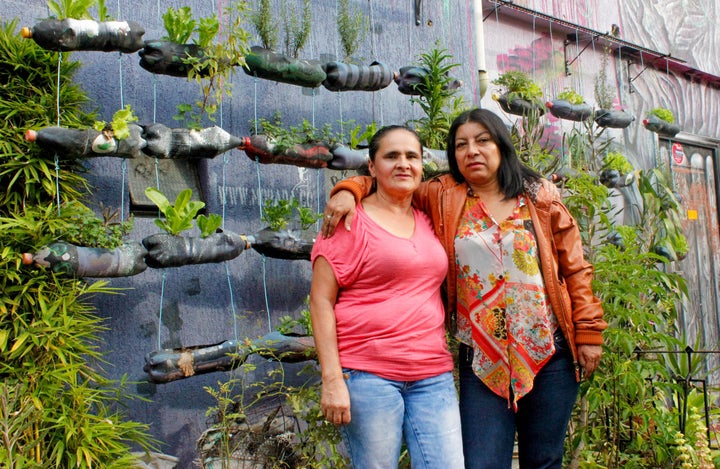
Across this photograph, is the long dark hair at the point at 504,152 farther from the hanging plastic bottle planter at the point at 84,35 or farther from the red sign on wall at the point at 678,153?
the red sign on wall at the point at 678,153

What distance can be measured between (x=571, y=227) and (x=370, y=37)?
3193mm

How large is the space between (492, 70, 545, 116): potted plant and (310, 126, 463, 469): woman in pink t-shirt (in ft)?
9.89

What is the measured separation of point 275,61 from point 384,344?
2457 mm

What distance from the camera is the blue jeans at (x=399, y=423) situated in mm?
2291

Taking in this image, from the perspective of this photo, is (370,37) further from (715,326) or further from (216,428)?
(715,326)

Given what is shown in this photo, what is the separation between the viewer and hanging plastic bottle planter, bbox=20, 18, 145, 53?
324 cm

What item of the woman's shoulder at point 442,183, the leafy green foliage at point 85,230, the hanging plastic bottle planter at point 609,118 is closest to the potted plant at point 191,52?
the leafy green foliage at point 85,230

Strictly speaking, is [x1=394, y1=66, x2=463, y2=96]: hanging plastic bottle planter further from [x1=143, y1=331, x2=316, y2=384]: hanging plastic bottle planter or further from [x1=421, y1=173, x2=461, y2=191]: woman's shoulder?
[x1=421, y1=173, x2=461, y2=191]: woman's shoulder

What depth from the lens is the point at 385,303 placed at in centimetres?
237

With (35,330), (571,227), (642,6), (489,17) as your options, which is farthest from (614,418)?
(642,6)

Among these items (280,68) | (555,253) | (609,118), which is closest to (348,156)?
(280,68)

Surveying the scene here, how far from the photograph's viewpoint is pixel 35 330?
3256 mm

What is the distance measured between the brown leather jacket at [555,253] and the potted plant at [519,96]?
8.96 ft

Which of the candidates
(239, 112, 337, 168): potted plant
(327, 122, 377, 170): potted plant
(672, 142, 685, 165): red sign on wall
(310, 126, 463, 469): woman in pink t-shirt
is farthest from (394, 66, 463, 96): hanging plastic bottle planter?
(672, 142, 685, 165): red sign on wall
